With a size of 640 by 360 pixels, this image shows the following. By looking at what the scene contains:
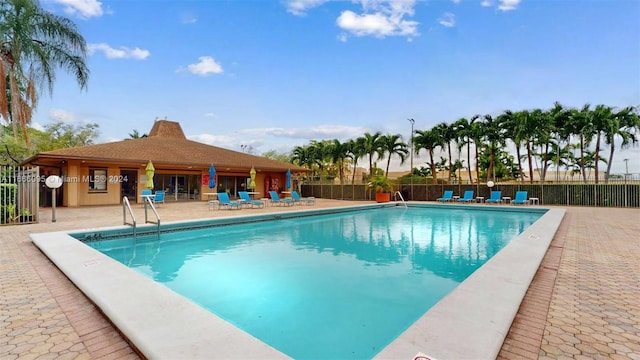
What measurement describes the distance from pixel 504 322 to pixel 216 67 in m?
21.2

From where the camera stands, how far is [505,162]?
134 feet

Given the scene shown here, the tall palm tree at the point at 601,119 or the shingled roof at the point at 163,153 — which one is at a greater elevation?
the tall palm tree at the point at 601,119

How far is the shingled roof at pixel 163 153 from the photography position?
1645 centimetres

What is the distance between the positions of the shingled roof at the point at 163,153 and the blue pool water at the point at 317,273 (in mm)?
9547

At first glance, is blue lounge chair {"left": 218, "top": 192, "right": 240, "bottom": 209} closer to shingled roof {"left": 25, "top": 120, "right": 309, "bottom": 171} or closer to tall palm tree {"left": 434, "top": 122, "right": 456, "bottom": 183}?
shingled roof {"left": 25, "top": 120, "right": 309, "bottom": 171}

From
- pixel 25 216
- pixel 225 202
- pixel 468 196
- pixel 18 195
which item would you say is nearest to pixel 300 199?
pixel 225 202

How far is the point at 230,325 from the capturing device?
2994 millimetres

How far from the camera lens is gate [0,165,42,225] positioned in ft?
33.0

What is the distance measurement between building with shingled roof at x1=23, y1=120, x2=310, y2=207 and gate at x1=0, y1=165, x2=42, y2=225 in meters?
5.08

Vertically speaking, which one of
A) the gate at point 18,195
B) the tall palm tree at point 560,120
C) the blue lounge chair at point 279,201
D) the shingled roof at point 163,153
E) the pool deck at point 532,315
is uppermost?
the tall palm tree at point 560,120

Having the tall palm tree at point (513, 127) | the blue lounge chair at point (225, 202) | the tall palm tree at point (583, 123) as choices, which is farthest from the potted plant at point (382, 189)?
the tall palm tree at point (583, 123)

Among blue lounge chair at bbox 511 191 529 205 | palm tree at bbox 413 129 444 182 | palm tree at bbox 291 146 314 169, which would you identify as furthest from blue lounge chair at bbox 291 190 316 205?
palm tree at bbox 291 146 314 169

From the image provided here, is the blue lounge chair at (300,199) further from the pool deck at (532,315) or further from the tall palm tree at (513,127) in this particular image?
the tall palm tree at (513,127)

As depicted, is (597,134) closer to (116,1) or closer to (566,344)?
(566,344)
